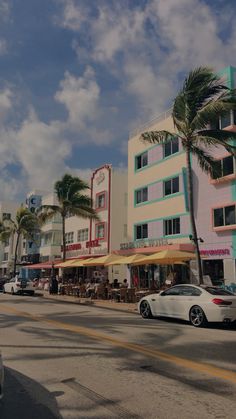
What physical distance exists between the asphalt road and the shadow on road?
1cm

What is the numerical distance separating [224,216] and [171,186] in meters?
5.93

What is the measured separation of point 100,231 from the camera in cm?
4238

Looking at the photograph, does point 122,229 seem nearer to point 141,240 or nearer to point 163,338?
point 141,240

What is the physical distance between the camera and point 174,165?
1204 inches

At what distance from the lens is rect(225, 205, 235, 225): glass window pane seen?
2525 cm

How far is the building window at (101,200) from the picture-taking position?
139 ft

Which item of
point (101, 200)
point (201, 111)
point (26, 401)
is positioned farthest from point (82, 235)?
point (26, 401)

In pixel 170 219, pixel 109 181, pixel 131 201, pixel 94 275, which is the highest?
pixel 109 181

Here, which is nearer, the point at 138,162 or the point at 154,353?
the point at 154,353

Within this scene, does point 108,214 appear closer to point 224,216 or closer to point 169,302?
point 224,216

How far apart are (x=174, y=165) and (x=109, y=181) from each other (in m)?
12.0

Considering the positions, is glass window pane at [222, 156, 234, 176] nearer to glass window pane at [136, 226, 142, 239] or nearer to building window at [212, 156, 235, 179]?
building window at [212, 156, 235, 179]

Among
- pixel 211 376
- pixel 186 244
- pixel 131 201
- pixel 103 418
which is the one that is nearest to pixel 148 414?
pixel 103 418

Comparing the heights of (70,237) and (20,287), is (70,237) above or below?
above
